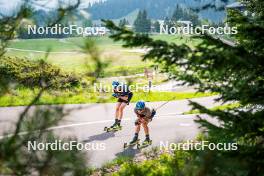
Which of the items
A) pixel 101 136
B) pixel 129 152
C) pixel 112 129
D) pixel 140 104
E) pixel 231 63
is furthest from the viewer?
pixel 112 129

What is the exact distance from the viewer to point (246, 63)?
3846 mm

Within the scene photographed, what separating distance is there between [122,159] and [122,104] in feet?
13.9

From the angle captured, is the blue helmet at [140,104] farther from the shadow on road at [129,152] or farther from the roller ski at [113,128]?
the roller ski at [113,128]

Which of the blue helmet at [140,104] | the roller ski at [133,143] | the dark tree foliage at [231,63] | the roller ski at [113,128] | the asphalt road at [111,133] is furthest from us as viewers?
the roller ski at [113,128]

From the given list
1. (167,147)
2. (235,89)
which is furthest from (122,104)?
(235,89)

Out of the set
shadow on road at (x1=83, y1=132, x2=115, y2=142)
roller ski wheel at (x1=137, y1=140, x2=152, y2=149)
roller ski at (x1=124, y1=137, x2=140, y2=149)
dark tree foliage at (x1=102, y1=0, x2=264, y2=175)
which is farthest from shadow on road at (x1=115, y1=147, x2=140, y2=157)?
dark tree foliage at (x1=102, y1=0, x2=264, y2=175)

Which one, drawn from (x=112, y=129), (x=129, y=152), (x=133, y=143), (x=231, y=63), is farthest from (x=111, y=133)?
(x=231, y=63)

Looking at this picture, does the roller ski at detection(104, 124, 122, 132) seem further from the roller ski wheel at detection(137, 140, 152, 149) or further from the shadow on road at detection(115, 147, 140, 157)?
the shadow on road at detection(115, 147, 140, 157)

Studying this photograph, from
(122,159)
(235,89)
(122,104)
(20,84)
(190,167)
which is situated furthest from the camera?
(122,104)

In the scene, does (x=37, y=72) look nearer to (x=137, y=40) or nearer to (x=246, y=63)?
(x=137, y=40)

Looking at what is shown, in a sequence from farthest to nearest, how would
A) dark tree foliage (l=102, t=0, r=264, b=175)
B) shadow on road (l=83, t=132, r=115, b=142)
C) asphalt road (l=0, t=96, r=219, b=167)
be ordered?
shadow on road (l=83, t=132, r=115, b=142) < asphalt road (l=0, t=96, r=219, b=167) < dark tree foliage (l=102, t=0, r=264, b=175)

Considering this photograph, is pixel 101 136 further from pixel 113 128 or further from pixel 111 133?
pixel 113 128

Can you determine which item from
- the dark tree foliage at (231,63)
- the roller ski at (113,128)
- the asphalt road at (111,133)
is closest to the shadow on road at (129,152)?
the asphalt road at (111,133)

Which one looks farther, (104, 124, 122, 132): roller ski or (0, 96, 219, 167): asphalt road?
(104, 124, 122, 132): roller ski
